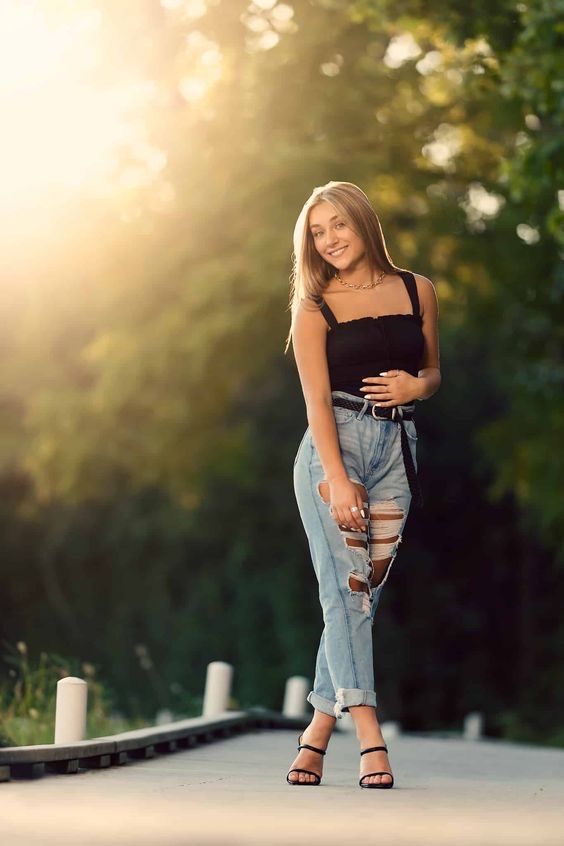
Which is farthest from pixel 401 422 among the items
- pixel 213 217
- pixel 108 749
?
pixel 213 217

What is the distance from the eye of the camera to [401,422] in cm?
641

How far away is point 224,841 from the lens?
4531 millimetres

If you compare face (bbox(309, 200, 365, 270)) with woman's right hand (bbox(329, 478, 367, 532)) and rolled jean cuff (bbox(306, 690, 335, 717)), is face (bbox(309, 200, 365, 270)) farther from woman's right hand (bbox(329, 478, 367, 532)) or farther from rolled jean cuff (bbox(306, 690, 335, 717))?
rolled jean cuff (bbox(306, 690, 335, 717))

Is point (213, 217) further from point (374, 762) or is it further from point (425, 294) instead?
point (374, 762)

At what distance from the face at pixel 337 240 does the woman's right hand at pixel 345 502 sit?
82 cm

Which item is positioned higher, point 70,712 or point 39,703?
point 70,712

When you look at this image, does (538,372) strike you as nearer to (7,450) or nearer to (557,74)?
(557,74)

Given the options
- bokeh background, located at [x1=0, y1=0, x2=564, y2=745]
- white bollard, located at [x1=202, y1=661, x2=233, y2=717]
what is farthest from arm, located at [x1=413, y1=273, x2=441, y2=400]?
bokeh background, located at [x1=0, y1=0, x2=564, y2=745]

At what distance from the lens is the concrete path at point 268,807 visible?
4.69 meters

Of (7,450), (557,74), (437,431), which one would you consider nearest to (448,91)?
(557,74)

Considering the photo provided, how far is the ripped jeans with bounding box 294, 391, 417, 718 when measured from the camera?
6.24 meters

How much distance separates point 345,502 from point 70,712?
229 centimetres

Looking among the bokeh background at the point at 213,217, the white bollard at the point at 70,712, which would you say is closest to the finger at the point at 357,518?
the white bollard at the point at 70,712

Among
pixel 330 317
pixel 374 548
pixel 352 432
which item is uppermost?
pixel 330 317
